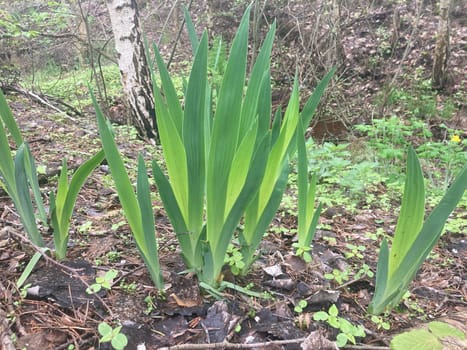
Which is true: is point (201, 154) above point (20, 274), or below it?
above

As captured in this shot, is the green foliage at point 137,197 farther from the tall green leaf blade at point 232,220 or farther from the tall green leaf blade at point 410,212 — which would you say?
the tall green leaf blade at point 410,212

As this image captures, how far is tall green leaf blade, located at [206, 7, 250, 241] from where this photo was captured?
0.82 metres

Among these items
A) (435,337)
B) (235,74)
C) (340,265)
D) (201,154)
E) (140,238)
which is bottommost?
(340,265)

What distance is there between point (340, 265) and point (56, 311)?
2.85ft

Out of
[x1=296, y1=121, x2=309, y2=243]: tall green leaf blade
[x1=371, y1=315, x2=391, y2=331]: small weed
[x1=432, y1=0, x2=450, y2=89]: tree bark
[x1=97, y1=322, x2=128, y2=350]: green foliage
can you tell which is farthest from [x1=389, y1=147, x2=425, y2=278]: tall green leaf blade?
[x1=432, y1=0, x2=450, y2=89]: tree bark

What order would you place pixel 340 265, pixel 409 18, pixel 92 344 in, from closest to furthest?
pixel 92 344 → pixel 340 265 → pixel 409 18

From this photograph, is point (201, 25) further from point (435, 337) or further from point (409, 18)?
point (435, 337)

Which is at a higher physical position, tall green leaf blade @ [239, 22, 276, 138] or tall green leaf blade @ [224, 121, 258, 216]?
tall green leaf blade @ [239, 22, 276, 138]

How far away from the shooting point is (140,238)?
871 millimetres

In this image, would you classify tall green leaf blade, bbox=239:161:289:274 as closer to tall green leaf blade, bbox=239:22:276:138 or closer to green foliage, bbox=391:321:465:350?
tall green leaf blade, bbox=239:22:276:138

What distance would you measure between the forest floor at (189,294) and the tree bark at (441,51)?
509 centimetres

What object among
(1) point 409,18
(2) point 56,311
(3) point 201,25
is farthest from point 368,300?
(3) point 201,25

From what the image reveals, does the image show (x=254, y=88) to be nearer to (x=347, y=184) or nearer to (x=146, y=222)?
(x=146, y=222)

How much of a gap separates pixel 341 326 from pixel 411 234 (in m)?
0.27
